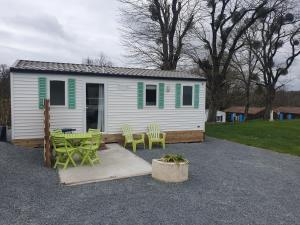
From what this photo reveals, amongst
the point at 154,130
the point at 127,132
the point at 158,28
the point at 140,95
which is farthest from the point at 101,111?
the point at 158,28

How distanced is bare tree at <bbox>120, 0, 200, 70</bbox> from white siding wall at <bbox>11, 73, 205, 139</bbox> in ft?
29.3

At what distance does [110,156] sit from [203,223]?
4.06 meters

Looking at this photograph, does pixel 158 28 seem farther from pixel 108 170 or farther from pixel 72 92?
pixel 108 170

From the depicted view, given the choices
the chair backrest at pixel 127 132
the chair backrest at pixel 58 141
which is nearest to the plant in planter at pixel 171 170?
the chair backrest at pixel 58 141

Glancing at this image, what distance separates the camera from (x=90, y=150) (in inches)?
234

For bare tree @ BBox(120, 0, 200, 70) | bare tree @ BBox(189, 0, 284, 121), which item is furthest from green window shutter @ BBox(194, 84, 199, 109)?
bare tree @ BBox(120, 0, 200, 70)

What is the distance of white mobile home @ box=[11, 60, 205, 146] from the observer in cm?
742

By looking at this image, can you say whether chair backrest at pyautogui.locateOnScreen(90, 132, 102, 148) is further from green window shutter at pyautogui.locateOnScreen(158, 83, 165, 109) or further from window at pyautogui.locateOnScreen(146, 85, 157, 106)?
green window shutter at pyautogui.locateOnScreen(158, 83, 165, 109)

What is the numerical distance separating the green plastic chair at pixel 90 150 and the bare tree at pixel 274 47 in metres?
16.6

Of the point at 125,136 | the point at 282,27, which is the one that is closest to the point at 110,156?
the point at 125,136

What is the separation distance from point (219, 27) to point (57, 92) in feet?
44.3

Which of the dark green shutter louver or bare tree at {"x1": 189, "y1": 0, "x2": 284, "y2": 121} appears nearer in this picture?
the dark green shutter louver

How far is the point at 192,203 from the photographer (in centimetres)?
396

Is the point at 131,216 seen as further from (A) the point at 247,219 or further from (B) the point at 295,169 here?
(B) the point at 295,169
